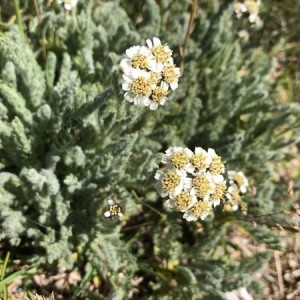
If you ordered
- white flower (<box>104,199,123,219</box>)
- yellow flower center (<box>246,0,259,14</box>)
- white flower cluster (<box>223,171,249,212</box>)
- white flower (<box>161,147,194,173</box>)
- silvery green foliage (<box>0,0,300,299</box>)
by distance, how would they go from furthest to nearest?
1. yellow flower center (<box>246,0,259,14</box>)
2. white flower cluster (<box>223,171,249,212</box>)
3. silvery green foliage (<box>0,0,300,299</box>)
4. white flower (<box>104,199,123,219</box>)
5. white flower (<box>161,147,194,173</box>)

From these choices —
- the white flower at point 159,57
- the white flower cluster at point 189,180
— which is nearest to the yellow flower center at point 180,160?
the white flower cluster at point 189,180

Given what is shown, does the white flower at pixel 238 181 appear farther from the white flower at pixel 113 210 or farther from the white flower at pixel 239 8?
the white flower at pixel 239 8

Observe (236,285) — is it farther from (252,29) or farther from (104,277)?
(252,29)

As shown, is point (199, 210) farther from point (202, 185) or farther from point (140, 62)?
point (140, 62)

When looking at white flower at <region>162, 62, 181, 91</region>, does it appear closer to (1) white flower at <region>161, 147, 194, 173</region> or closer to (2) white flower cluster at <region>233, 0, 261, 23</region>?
(1) white flower at <region>161, 147, 194, 173</region>

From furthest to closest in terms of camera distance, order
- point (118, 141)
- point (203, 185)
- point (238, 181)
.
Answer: point (238, 181), point (118, 141), point (203, 185)

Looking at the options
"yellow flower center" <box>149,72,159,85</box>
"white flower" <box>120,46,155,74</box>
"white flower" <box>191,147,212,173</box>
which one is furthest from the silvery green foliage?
"white flower" <box>191,147,212,173</box>

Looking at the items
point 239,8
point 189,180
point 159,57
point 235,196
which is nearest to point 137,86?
point 159,57

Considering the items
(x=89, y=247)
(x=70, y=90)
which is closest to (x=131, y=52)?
(x=70, y=90)
